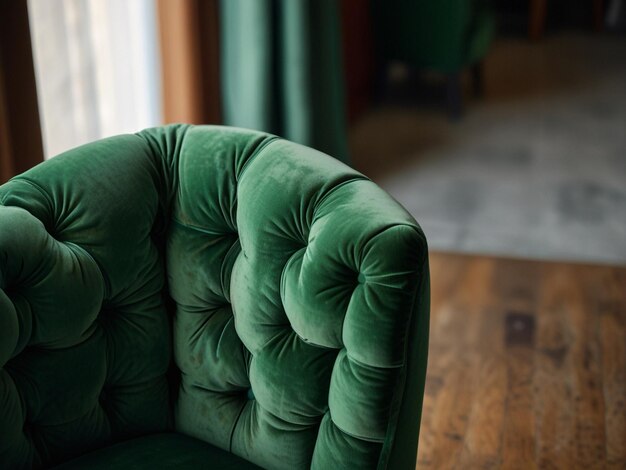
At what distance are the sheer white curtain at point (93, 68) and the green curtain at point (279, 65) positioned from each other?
A: 0.82 feet

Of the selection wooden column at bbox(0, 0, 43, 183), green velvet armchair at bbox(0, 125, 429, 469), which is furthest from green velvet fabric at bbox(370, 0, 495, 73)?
green velvet armchair at bbox(0, 125, 429, 469)

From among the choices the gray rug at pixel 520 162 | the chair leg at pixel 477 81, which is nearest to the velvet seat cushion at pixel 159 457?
the gray rug at pixel 520 162

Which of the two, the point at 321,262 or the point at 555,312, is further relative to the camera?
the point at 555,312

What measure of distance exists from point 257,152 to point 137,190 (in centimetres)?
18

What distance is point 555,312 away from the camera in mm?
2582

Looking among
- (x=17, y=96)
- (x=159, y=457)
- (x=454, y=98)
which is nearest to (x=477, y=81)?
(x=454, y=98)

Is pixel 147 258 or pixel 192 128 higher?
pixel 192 128

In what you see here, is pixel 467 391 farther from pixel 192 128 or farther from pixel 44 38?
pixel 44 38

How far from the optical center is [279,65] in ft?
9.45

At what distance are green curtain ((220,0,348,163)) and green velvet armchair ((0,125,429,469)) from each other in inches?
56.4

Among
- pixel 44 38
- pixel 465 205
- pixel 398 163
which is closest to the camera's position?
pixel 44 38

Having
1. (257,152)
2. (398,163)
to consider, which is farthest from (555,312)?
(257,152)

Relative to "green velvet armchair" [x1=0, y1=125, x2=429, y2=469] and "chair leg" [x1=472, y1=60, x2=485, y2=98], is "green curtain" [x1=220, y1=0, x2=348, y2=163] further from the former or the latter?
"chair leg" [x1=472, y1=60, x2=485, y2=98]

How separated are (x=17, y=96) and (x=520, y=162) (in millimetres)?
2478
